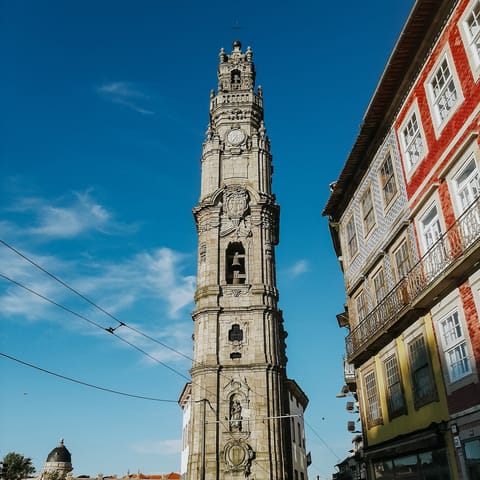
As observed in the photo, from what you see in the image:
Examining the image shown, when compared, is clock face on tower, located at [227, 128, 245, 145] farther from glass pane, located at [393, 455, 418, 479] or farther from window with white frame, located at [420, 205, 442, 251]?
glass pane, located at [393, 455, 418, 479]

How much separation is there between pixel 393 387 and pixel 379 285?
2885mm

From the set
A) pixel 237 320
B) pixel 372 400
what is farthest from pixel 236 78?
pixel 372 400

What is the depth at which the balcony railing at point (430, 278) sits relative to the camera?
32.7ft

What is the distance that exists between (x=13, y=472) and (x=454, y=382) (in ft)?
172

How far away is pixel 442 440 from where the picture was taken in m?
10.9

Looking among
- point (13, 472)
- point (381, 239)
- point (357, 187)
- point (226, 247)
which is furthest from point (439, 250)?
point (13, 472)

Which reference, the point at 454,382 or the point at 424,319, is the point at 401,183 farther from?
the point at 454,382

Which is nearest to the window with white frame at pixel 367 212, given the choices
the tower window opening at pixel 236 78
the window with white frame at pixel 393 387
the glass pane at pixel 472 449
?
the window with white frame at pixel 393 387

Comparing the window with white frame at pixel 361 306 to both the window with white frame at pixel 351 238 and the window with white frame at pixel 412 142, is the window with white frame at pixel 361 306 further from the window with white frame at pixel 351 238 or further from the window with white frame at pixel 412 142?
the window with white frame at pixel 412 142

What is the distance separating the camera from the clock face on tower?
130 ft

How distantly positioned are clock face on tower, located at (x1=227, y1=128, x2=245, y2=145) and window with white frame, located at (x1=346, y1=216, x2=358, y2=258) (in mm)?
22719

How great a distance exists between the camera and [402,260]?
13664 mm

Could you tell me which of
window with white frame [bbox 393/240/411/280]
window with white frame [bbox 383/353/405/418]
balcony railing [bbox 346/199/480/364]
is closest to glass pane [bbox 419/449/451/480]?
window with white frame [bbox 383/353/405/418]

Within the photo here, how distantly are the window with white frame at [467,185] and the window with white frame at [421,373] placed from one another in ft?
10.8
